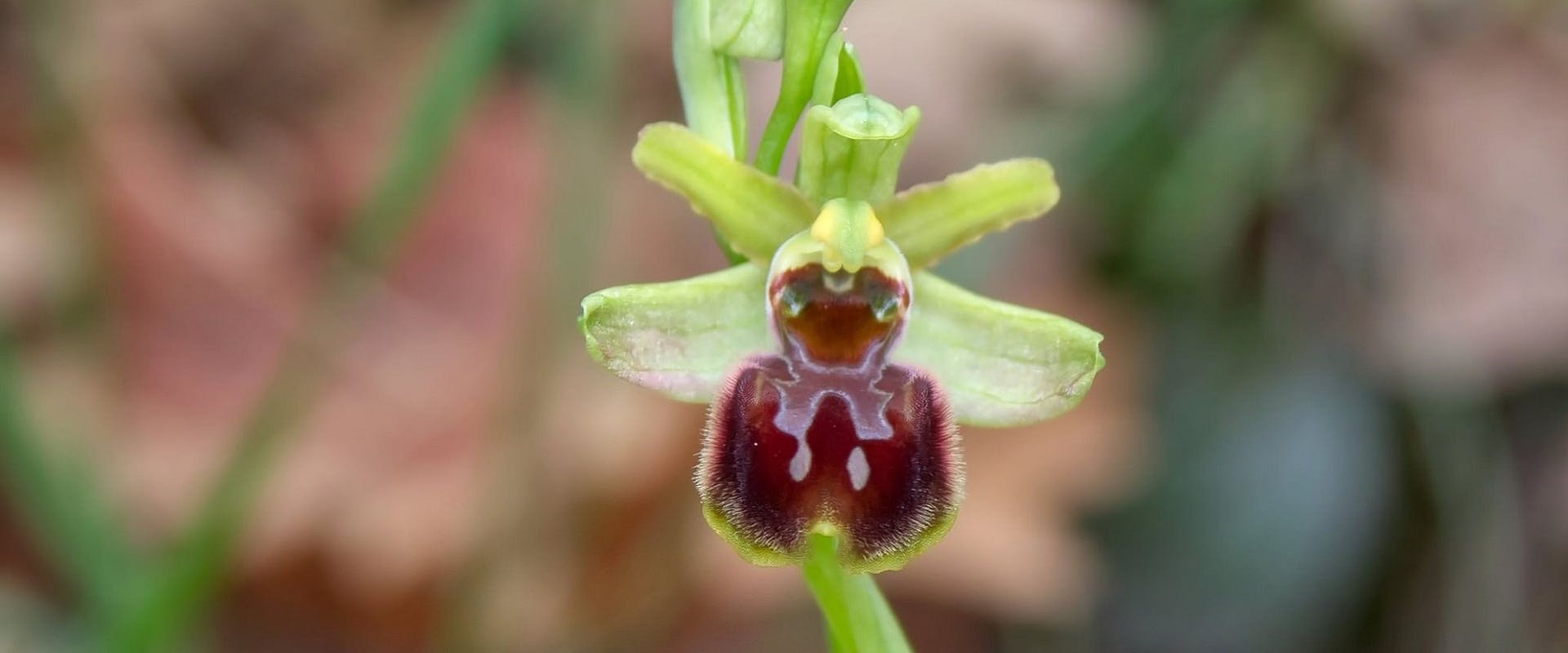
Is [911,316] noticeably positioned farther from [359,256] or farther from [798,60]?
[359,256]

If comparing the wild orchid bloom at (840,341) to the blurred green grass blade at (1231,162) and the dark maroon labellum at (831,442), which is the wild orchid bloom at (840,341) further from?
the blurred green grass blade at (1231,162)

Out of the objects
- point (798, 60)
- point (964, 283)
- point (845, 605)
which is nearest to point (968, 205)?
point (798, 60)

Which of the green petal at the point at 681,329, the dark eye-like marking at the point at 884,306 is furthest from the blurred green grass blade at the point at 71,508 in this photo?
the dark eye-like marking at the point at 884,306

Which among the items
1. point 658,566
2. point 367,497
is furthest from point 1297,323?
point 367,497

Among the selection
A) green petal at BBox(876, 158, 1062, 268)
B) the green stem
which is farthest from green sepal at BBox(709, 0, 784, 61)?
green petal at BBox(876, 158, 1062, 268)

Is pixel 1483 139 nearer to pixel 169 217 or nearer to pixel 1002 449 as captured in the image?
pixel 1002 449

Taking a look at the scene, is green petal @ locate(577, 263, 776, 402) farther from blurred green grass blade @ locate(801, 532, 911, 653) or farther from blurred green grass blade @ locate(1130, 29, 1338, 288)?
blurred green grass blade @ locate(1130, 29, 1338, 288)

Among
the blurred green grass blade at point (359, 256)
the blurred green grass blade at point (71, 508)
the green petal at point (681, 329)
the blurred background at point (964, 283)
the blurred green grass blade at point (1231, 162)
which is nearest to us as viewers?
the green petal at point (681, 329)
